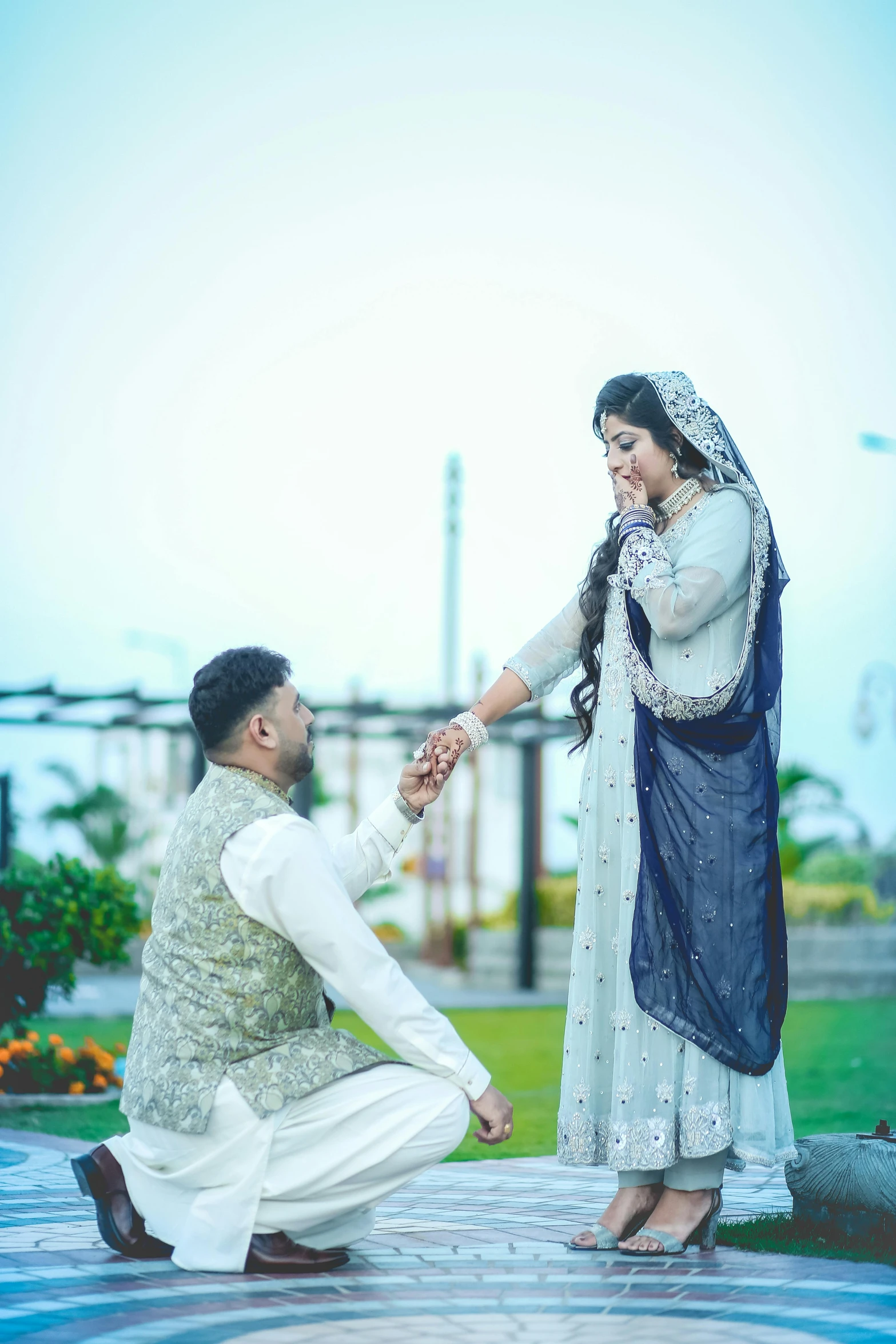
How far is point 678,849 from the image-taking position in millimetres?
3625

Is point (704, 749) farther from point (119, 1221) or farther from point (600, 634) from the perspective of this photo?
point (119, 1221)

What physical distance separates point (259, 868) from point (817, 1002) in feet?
44.6

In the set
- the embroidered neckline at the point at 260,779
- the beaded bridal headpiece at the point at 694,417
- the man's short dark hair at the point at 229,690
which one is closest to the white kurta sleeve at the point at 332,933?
the embroidered neckline at the point at 260,779

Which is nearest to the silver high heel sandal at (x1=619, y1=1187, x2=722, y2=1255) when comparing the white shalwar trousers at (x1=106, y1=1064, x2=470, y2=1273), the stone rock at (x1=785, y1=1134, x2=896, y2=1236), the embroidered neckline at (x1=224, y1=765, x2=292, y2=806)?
the stone rock at (x1=785, y1=1134, x2=896, y2=1236)

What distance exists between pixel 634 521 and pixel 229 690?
42.5 inches

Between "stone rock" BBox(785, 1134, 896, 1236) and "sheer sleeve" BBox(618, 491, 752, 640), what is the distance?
1.29 meters

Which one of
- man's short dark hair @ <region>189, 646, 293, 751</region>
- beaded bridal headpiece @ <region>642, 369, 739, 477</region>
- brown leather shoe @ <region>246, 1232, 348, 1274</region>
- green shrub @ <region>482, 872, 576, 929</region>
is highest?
beaded bridal headpiece @ <region>642, 369, 739, 477</region>

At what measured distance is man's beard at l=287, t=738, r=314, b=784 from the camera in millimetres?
3402

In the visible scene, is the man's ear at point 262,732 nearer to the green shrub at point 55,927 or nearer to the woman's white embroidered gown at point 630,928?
the woman's white embroidered gown at point 630,928

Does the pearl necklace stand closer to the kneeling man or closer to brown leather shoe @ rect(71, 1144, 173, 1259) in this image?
the kneeling man

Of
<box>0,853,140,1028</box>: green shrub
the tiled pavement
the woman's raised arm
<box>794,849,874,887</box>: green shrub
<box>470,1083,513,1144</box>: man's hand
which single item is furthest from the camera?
<box>794,849,874,887</box>: green shrub

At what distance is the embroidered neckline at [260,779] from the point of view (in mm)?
3373

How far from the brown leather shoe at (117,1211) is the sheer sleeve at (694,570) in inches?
68.1

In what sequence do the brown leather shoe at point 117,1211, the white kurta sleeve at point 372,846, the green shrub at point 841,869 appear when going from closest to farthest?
the brown leather shoe at point 117,1211
the white kurta sleeve at point 372,846
the green shrub at point 841,869
